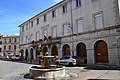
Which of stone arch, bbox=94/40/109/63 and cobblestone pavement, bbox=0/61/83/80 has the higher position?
stone arch, bbox=94/40/109/63

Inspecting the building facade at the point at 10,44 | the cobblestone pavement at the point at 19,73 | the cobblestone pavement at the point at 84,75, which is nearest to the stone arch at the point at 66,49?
the cobblestone pavement at the point at 19,73

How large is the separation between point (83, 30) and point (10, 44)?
4295 centimetres

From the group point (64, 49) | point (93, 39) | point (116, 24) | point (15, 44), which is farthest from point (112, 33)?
point (15, 44)

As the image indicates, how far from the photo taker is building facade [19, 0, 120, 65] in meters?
17.8

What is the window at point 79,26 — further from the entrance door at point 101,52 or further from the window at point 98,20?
the entrance door at point 101,52

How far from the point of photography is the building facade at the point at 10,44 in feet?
189

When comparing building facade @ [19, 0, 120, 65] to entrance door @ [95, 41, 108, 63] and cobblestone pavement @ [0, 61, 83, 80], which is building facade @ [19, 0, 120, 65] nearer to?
entrance door @ [95, 41, 108, 63]

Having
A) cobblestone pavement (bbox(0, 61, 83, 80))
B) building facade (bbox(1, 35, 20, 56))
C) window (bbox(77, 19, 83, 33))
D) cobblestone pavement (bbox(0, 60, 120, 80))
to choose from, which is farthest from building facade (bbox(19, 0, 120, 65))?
building facade (bbox(1, 35, 20, 56))

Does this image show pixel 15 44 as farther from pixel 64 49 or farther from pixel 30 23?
pixel 64 49

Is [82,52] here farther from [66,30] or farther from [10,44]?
[10,44]

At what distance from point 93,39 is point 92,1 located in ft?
17.9

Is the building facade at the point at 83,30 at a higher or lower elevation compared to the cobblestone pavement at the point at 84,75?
higher

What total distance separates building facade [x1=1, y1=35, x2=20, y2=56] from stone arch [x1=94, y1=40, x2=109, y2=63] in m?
43.6

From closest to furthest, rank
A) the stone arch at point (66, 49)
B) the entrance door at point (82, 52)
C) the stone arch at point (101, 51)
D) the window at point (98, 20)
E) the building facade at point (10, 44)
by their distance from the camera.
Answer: the stone arch at point (101, 51), the window at point (98, 20), the entrance door at point (82, 52), the stone arch at point (66, 49), the building facade at point (10, 44)
